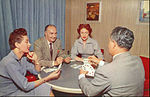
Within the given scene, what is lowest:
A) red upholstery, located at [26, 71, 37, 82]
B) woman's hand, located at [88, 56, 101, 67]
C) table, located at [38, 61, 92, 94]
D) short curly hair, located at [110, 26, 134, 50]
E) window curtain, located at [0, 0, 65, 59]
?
red upholstery, located at [26, 71, 37, 82]

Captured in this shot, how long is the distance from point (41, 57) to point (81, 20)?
2.67 metres

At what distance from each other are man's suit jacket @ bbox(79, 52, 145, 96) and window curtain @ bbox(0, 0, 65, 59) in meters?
2.24

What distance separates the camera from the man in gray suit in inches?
49.3

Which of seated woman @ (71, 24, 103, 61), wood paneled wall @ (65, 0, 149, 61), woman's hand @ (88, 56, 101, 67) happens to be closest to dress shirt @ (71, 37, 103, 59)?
seated woman @ (71, 24, 103, 61)

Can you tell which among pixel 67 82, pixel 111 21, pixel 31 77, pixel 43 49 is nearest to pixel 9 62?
pixel 31 77

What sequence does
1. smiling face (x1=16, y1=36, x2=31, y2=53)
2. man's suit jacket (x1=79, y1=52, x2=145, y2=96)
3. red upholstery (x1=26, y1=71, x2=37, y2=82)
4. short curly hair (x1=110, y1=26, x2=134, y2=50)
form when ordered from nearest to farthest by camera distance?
1. man's suit jacket (x1=79, y1=52, x2=145, y2=96)
2. short curly hair (x1=110, y1=26, x2=134, y2=50)
3. smiling face (x1=16, y1=36, x2=31, y2=53)
4. red upholstery (x1=26, y1=71, x2=37, y2=82)

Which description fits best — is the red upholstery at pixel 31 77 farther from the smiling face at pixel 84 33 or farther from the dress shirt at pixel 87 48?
the smiling face at pixel 84 33

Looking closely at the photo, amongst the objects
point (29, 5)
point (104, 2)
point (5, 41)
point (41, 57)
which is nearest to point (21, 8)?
point (29, 5)

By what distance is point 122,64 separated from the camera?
1295 mm

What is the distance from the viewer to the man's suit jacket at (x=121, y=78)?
4.10 ft

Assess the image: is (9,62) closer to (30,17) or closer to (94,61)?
(94,61)

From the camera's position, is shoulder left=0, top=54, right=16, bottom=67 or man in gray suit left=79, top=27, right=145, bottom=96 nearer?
man in gray suit left=79, top=27, right=145, bottom=96

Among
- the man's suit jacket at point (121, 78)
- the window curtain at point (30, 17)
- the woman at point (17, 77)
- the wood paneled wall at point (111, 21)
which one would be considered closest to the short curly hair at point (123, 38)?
the man's suit jacket at point (121, 78)

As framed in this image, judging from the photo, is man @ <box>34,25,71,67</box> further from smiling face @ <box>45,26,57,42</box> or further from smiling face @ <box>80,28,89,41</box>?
smiling face @ <box>80,28,89,41</box>
